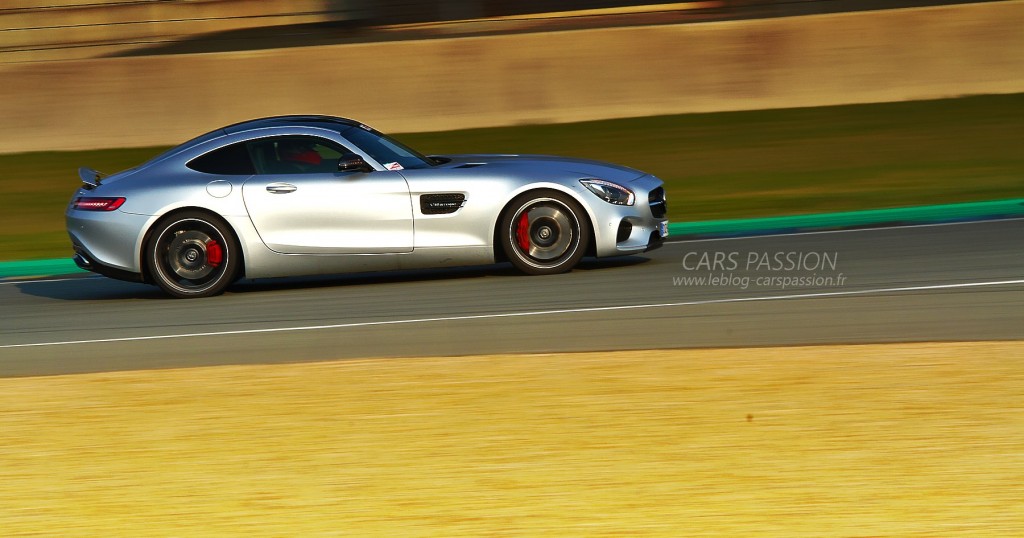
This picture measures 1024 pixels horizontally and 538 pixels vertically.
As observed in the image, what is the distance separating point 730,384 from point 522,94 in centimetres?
1482

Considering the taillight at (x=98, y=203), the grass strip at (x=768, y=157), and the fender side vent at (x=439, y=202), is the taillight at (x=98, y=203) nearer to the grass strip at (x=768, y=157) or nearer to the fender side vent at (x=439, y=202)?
the fender side vent at (x=439, y=202)

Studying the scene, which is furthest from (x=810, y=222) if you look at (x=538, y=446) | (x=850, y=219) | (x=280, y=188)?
(x=538, y=446)

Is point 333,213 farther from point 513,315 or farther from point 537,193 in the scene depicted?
point 513,315

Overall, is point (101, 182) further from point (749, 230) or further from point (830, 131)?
point (830, 131)

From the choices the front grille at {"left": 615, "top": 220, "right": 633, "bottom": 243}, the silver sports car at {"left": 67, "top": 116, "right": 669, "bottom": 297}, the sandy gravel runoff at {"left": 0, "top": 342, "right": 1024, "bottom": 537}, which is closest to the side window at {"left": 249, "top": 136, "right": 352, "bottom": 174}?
the silver sports car at {"left": 67, "top": 116, "right": 669, "bottom": 297}

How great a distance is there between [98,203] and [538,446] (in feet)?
17.8

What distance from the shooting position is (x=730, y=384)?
6574 millimetres

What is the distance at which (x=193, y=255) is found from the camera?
9.89m

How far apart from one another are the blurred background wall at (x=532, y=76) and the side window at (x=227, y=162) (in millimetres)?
11171

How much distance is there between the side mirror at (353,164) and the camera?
962cm

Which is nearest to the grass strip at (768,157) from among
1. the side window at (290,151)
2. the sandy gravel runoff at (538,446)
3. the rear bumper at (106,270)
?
the rear bumper at (106,270)

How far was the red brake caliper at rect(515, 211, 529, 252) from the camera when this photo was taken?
31.9ft

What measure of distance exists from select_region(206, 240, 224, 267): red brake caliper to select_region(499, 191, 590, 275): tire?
208cm

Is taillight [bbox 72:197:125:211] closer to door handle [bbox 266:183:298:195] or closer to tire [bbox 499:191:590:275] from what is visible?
door handle [bbox 266:183:298:195]
